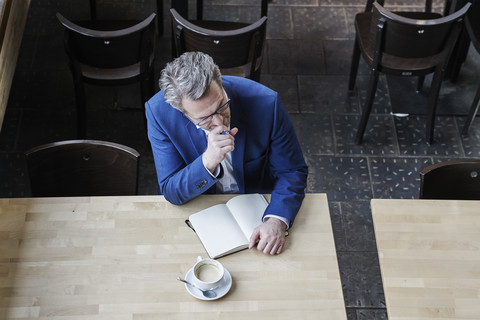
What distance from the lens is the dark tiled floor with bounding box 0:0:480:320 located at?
3.94 meters

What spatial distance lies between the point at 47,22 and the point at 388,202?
3470 millimetres

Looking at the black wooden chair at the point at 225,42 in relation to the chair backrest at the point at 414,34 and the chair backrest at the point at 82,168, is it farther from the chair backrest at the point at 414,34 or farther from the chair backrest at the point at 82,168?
the chair backrest at the point at 82,168

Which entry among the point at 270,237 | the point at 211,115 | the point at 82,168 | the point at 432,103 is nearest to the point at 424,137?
the point at 432,103

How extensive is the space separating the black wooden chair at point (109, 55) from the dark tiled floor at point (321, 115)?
43 cm

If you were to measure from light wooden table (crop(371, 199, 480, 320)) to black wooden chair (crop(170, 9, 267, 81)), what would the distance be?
144 cm

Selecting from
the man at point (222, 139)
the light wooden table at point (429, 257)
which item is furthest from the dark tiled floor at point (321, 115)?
the man at point (222, 139)

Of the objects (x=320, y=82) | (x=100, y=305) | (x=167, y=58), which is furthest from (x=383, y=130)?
(x=100, y=305)

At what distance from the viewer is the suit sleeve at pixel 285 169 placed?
8.32 feet

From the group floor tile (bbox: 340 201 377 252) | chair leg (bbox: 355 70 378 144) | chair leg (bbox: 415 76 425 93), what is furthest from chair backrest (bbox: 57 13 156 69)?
chair leg (bbox: 415 76 425 93)

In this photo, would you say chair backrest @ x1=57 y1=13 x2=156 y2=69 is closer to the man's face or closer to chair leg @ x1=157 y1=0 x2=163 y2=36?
chair leg @ x1=157 y1=0 x2=163 y2=36

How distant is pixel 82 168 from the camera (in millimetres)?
2807

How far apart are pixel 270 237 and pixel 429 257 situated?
0.61 m

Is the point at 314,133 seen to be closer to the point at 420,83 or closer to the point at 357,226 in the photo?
the point at 357,226

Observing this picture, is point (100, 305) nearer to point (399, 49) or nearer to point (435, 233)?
point (435, 233)
